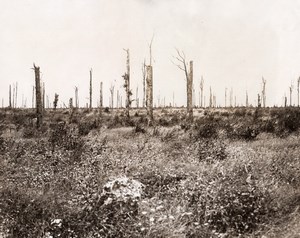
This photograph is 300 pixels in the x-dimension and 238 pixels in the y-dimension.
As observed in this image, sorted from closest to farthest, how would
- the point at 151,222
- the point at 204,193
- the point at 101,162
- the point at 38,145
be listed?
1. the point at 151,222
2. the point at 204,193
3. the point at 101,162
4. the point at 38,145

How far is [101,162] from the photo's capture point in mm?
7250

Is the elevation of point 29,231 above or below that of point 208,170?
below

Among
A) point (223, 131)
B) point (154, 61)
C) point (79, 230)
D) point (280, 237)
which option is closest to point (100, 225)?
point (79, 230)

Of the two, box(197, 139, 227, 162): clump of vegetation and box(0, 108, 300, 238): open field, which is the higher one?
box(197, 139, 227, 162): clump of vegetation

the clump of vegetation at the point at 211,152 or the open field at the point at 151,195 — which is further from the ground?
the clump of vegetation at the point at 211,152

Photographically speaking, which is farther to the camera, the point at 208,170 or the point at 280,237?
the point at 208,170

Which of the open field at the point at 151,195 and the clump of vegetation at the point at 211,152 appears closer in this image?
the open field at the point at 151,195

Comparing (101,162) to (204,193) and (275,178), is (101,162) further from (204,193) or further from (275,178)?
(275,178)

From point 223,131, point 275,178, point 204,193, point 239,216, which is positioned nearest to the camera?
point 239,216

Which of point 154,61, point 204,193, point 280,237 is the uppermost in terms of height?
point 154,61

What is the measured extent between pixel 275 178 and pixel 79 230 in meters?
3.37

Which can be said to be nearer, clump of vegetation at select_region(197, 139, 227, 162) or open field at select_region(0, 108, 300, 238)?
open field at select_region(0, 108, 300, 238)

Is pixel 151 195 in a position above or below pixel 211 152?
below

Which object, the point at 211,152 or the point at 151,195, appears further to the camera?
the point at 211,152
